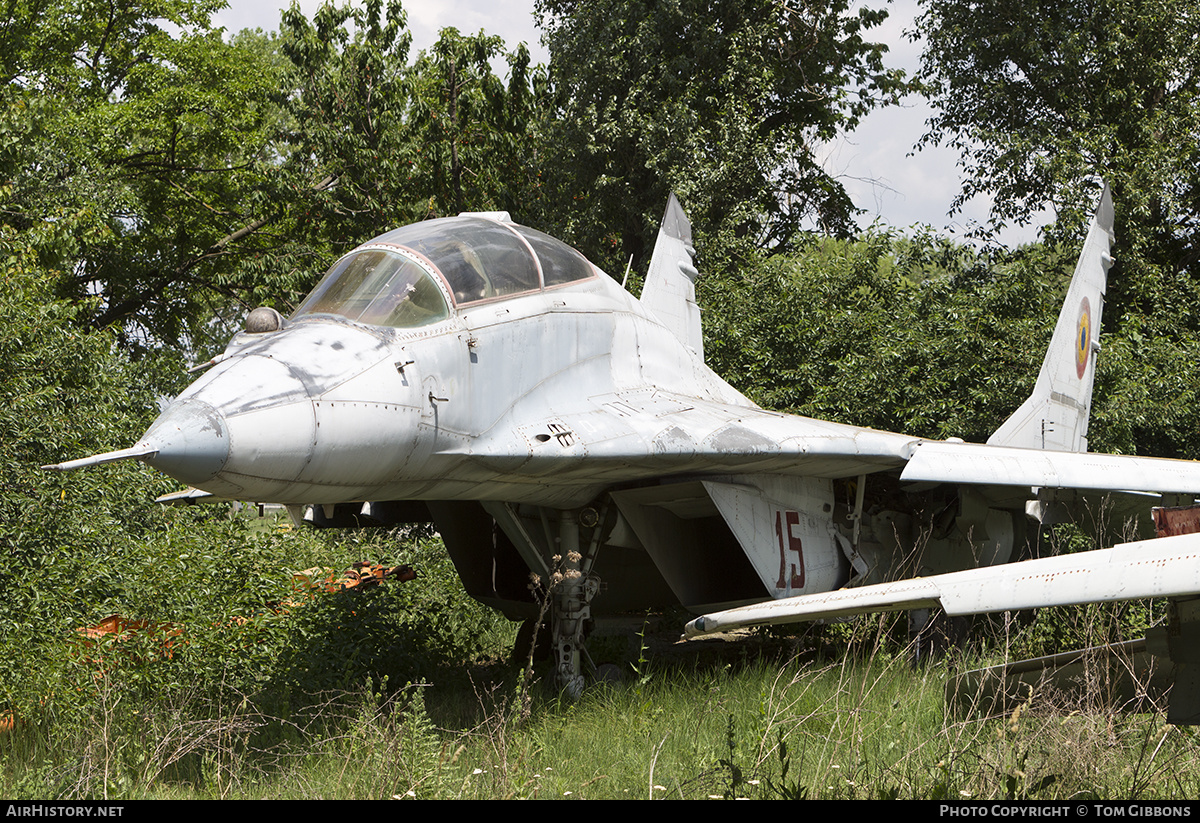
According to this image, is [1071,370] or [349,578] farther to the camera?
[1071,370]

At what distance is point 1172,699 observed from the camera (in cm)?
385

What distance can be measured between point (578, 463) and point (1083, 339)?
7.86 m

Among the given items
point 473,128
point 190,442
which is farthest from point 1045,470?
point 473,128

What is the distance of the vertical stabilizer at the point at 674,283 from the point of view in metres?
9.98

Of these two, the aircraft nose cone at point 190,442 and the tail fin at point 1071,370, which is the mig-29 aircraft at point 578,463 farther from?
the tail fin at point 1071,370

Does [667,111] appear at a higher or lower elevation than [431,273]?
higher

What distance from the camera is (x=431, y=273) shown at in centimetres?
573

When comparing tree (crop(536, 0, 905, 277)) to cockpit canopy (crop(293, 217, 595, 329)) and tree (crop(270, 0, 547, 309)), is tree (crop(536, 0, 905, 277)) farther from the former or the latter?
cockpit canopy (crop(293, 217, 595, 329))

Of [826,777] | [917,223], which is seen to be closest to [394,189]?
[917,223]

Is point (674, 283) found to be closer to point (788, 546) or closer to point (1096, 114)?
point (788, 546)

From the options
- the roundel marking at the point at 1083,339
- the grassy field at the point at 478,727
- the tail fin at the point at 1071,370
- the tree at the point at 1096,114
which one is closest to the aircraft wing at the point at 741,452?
the grassy field at the point at 478,727

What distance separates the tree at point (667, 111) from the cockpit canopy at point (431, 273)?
11601 millimetres

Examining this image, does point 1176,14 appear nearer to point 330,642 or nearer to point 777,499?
point 777,499

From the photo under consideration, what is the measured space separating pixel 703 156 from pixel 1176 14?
8.60 m
